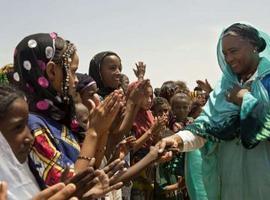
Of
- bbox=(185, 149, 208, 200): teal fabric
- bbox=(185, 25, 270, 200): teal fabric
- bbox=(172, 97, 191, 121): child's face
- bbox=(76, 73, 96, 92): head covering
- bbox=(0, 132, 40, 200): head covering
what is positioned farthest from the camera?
bbox=(172, 97, 191, 121): child's face

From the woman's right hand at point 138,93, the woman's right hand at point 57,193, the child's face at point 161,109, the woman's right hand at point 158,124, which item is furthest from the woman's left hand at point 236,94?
the child's face at point 161,109

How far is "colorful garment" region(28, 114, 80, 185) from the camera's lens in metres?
2.30

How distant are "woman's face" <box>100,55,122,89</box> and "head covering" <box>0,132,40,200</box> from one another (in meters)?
2.86

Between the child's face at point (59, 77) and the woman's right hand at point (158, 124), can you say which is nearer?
the child's face at point (59, 77)

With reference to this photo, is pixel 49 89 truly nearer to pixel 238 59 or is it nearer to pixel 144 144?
pixel 238 59

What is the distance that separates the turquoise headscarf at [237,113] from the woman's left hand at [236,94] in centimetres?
4

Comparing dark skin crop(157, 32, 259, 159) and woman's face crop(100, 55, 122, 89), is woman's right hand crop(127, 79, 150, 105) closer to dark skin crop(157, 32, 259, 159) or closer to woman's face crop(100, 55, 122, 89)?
dark skin crop(157, 32, 259, 159)

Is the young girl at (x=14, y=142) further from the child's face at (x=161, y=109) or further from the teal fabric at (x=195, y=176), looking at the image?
the child's face at (x=161, y=109)

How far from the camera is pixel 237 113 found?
3.39 metres

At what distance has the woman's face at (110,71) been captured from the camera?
4.85 metres

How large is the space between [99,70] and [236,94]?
194 centimetres

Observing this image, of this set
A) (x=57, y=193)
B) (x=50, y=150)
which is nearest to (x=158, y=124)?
(x=50, y=150)

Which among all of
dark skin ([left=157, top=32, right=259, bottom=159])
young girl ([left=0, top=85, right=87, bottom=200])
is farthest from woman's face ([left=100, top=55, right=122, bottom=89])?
young girl ([left=0, top=85, right=87, bottom=200])

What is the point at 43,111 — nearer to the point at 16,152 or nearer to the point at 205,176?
the point at 16,152
